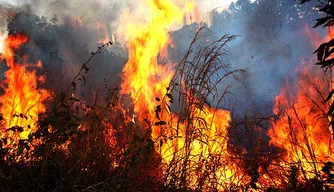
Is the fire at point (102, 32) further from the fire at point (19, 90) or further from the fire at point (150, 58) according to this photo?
the fire at point (150, 58)

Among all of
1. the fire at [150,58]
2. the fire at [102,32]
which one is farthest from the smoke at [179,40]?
the fire at [150,58]

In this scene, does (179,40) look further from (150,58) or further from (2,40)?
(2,40)

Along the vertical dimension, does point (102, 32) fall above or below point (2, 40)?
above

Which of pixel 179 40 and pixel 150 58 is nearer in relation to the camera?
pixel 150 58

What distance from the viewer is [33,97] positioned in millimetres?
6027

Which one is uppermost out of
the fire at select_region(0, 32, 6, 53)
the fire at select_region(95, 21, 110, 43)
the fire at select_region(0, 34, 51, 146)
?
the fire at select_region(95, 21, 110, 43)

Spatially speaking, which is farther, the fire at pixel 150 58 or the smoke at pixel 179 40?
the smoke at pixel 179 40

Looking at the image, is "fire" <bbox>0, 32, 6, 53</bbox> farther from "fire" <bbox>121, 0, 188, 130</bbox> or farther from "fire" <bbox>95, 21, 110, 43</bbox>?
"fire" <bbox>121, 0, 188, 130</bbox>

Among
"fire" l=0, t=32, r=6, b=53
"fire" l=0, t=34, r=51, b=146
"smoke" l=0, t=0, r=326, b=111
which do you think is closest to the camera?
"fire" l=0, t=34, r=51, b=146

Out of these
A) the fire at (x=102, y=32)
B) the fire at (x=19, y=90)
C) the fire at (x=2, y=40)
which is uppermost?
the fire at (x=102, y=32)

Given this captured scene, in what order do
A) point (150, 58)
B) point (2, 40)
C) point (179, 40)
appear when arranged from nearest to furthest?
point (150, 58), point (2, 40), point (179, 40)

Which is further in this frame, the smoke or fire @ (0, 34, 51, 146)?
the smoke

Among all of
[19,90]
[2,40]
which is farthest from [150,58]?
[2,40]

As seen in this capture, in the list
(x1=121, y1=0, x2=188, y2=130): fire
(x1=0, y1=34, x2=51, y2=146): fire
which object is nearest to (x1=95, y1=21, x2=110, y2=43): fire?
(x1=0, y1=34, x2=51, y2=146): fire
